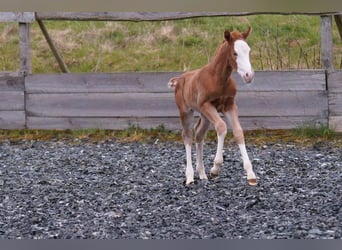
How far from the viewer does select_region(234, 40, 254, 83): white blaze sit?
3726mm

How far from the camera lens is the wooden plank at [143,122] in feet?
21.5

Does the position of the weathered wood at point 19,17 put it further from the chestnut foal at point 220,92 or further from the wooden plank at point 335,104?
the wooden plank at point 335,104

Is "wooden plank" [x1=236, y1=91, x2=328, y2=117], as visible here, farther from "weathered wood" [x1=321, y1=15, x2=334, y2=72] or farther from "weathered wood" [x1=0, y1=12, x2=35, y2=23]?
"weathered wood" [x1=0, y1=12, x2=35, y2=23]

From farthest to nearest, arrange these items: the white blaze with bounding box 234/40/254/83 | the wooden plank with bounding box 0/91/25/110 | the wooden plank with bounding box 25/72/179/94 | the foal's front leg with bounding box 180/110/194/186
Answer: the wooden plank with bounding box 0/91/25/110 → the wooden plank with bounding box 25/72/179/94 → the foal's front leg with bounding box 180/110/194/186 → the white blaze with bounding box 234/40/254/83

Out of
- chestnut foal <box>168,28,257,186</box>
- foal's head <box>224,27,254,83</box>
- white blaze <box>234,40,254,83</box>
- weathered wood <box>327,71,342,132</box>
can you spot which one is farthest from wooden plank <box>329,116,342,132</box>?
white blaze <box>234,40,254,83</box>

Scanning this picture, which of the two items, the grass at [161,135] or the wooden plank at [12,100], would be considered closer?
the grass at [161,135]

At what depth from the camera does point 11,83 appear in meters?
6.77

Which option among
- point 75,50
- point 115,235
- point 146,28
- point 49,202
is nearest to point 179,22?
point 146,28

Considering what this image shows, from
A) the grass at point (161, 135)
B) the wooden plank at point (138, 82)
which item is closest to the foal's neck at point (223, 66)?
the grass at point (161, 135)

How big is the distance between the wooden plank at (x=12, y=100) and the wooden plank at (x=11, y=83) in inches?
1.5

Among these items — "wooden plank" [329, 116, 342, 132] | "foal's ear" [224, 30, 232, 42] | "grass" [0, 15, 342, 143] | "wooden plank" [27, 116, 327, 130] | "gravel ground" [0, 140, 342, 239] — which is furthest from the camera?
"grass" [0, 15, 342, 143]

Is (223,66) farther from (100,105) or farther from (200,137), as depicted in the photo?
(100,105)

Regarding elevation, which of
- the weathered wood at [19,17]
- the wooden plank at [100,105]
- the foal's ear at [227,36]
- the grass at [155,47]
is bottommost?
the wooden plank at [100,105]

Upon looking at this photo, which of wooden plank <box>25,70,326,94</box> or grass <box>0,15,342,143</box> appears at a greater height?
grass <box>0,15,342,143</box>
